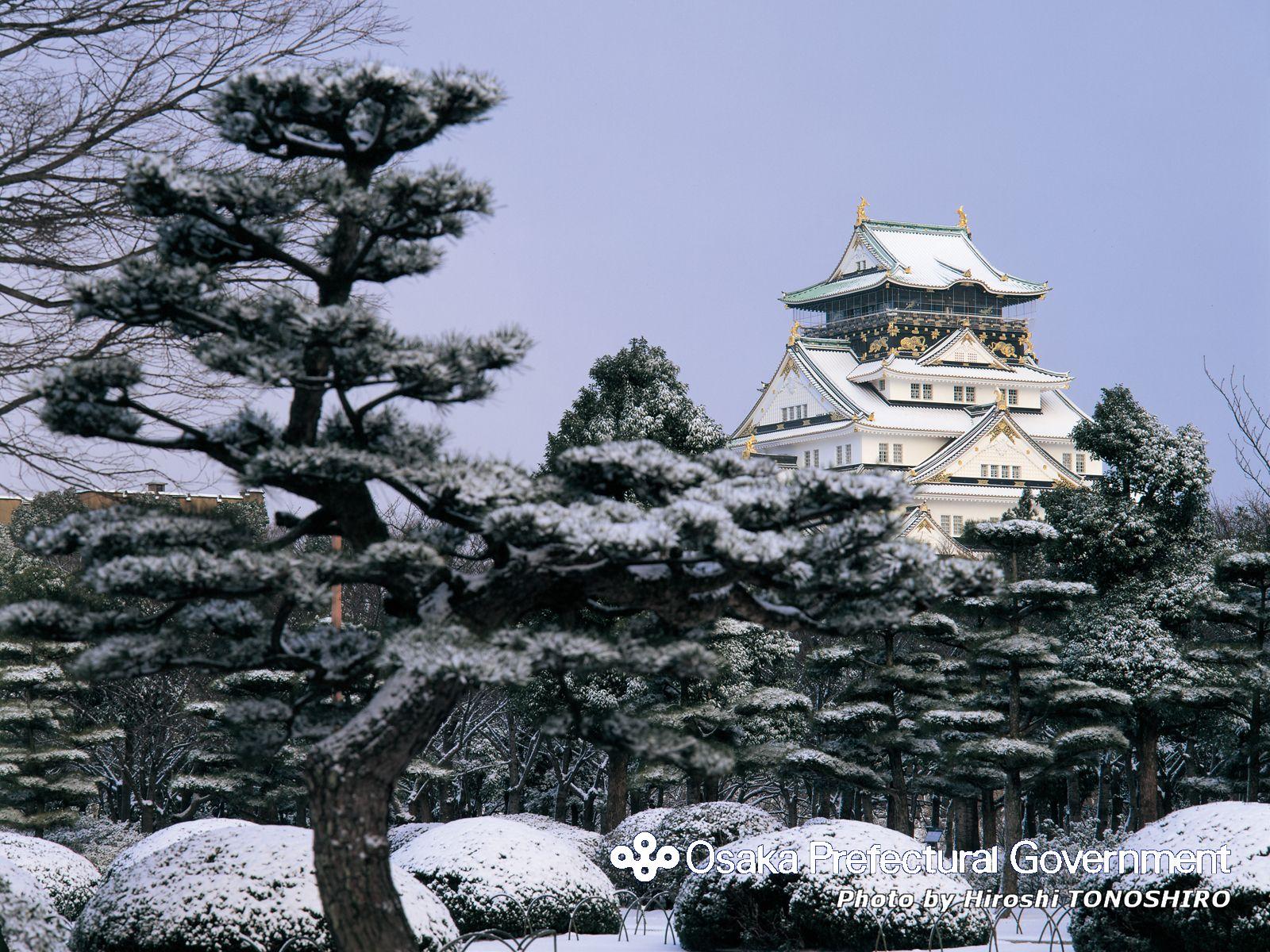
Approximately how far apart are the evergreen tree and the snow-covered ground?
22.4 ft

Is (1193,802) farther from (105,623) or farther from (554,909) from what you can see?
(105,623)

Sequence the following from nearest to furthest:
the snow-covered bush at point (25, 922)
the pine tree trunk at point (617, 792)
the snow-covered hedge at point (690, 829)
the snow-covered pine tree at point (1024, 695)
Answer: the snow-covered bush at point (25, 922) → the snow-covered hedge at point (690, 829) → the snow-covered pine tree at point (1024, 695) → the pine tree trunk at point (617, 792)

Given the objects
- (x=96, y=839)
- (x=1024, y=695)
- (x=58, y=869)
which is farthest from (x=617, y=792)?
(x=58, y=869)

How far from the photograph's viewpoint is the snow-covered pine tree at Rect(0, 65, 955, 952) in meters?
6.49

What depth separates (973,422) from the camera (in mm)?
47656

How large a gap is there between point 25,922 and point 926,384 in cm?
4599

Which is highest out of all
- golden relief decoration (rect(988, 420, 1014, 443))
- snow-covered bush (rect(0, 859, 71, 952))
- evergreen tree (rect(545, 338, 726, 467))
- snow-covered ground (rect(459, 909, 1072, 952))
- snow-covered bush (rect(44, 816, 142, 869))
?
golden relief decoration (rect(988, 420, 1014, 443))

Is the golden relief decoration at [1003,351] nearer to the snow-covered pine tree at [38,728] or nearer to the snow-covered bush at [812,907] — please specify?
the snow-covered pine tree at [38,728]

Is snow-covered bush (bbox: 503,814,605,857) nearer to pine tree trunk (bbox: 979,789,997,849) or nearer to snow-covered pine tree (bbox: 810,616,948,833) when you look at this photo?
snow-covered pine tree (bbox: 810,616,948,833)

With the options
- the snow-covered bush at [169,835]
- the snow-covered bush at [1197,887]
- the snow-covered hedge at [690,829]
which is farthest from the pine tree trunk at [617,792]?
the snow-covered bush at [1197,887]
